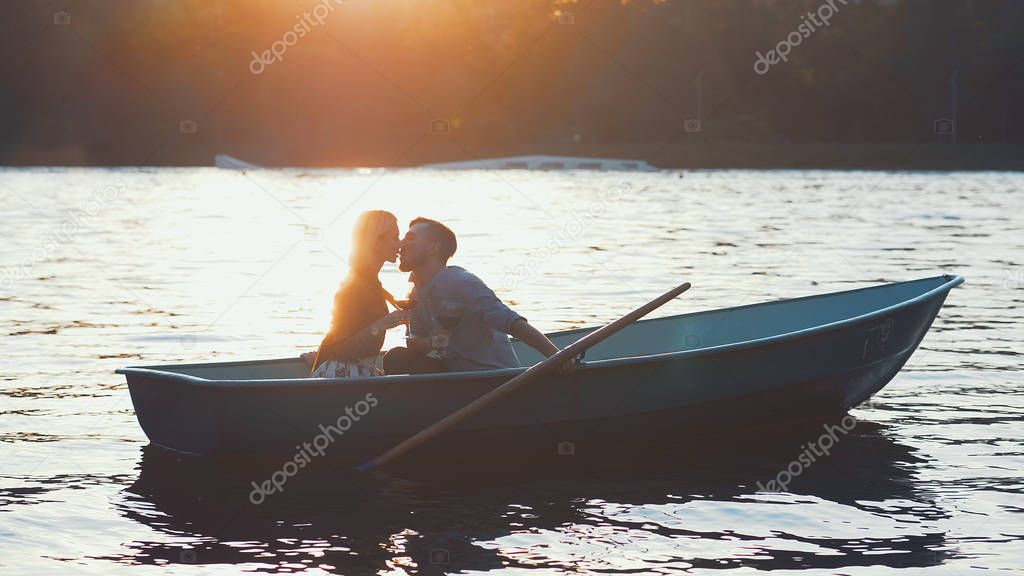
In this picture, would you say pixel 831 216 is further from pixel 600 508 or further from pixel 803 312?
pixel 600 508

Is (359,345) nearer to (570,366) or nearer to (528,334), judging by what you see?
(528,334)

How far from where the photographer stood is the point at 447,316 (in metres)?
8.65

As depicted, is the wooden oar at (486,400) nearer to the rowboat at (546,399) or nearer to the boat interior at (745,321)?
the rowboat at (546,399)

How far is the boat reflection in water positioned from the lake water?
0.08 feet

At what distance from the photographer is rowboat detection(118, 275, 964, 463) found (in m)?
8.37

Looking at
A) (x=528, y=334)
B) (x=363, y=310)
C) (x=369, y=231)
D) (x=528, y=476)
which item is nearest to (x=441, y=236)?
(x=369, y=231)

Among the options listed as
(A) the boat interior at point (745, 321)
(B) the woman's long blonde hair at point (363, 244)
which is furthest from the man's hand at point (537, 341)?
(A) the boat interior at point (745, 321)

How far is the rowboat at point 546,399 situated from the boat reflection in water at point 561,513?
20cm

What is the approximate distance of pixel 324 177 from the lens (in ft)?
221

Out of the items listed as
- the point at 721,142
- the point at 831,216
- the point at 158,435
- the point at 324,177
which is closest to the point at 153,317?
the point at 158,435

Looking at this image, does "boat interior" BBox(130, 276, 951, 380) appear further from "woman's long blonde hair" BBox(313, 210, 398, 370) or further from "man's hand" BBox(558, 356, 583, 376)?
"woman's long blonde hair" BBox(313, 210, 398, 370)

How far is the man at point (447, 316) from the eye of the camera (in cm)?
846

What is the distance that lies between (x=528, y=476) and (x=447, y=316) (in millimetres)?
1141

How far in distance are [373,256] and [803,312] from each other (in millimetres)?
4822
